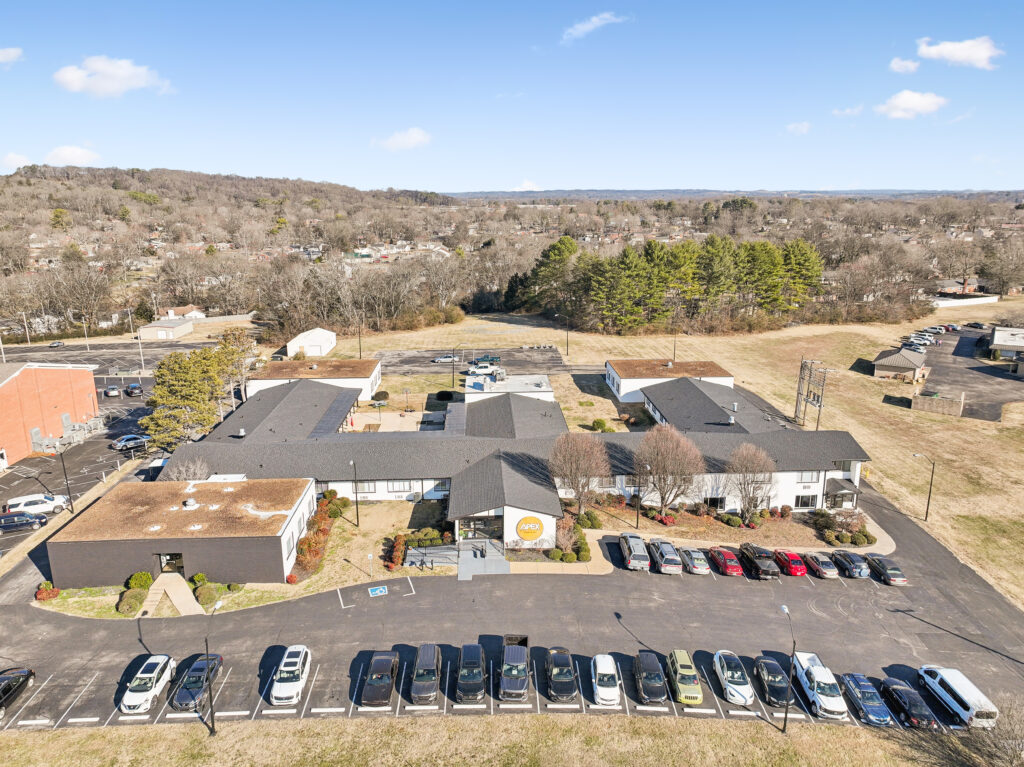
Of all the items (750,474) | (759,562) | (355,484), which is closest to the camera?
(759,562)

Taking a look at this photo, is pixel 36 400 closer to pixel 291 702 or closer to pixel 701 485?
pixel 291 702

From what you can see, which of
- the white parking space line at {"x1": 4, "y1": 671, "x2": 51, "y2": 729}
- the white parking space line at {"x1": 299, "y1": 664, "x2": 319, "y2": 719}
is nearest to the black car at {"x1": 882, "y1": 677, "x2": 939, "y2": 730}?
the white parking space line at {"x1": 299, "y1": 664, "x2": 319, "y2": 719}

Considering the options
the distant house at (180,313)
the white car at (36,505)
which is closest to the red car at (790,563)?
the white car at (36,505)

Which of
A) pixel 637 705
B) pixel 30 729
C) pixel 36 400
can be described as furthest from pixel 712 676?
pixel 36 400

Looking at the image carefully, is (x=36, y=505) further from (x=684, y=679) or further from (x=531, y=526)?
(x=684, y=679)

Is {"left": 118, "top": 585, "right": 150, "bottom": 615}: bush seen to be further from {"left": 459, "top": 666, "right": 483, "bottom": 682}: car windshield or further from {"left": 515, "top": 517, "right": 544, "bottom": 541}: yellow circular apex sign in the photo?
{"left": 515, "top": 517, "right": 544, "bottom": 541}: yellow circular apex sign

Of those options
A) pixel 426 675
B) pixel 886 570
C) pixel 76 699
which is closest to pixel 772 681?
pixel 886 570

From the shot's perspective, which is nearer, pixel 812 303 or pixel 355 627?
pixel 355 627
